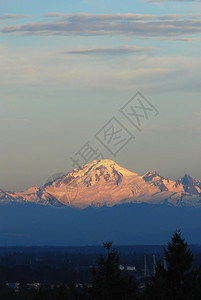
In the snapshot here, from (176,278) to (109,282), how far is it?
199 inches

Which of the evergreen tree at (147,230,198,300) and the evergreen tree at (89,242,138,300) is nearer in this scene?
the evergreen tree at (147,230,198,300)

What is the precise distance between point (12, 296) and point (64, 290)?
373 feet

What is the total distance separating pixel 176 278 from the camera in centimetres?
6188

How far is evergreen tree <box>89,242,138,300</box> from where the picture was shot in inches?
2422

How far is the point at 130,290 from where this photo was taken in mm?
62656

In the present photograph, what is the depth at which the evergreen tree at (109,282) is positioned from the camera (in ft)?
202

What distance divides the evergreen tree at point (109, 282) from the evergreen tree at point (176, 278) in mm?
2391

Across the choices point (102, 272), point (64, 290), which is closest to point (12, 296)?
point (64, 290)

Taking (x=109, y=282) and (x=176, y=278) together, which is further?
(x=176, y=278)

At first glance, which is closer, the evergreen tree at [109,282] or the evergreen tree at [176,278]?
the evergreen tree at [176,278]

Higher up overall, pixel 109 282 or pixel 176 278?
pixel 176 278

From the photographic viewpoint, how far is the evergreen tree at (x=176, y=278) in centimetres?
6094

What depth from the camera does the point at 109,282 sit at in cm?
6156

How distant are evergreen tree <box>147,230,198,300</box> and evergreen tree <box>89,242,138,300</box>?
2391 millimetres
